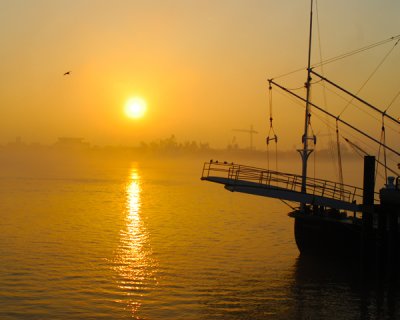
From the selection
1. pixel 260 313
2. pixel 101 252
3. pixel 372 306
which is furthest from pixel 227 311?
pixel 101 252

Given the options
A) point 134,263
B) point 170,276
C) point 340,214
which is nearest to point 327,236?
point 340,214

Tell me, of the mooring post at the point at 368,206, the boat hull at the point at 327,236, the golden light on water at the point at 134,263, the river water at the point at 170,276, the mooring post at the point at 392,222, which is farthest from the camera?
the boat hull at the point at 327,236

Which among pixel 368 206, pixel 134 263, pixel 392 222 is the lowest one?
pixel 134 263

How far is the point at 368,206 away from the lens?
107 ft

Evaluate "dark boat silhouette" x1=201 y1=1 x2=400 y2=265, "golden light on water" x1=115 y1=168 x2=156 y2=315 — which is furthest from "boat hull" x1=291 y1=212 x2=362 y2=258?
"golden light on water" x1=115 y1=168 x2=156 y2=315

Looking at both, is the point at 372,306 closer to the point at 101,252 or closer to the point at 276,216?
the point at 101,252

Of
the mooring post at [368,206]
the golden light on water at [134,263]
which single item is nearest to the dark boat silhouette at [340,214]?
the mooring post at [368,206]

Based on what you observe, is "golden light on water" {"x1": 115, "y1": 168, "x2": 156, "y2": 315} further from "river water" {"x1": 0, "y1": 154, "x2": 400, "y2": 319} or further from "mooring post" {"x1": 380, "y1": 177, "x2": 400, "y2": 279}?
"mooring post" {"x1": 380, "y1": 177, "x2": 400, "y2": 279}

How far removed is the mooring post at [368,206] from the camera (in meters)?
32.7

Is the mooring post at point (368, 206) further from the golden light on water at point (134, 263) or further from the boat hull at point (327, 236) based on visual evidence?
the golden light on water at point (134, 263)

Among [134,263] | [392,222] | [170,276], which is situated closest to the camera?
[392,222]

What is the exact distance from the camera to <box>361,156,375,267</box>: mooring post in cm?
3266

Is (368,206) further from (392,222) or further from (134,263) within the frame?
(134,263)

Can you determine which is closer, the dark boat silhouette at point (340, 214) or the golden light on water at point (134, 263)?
the golden light on water at point (134, 263)
